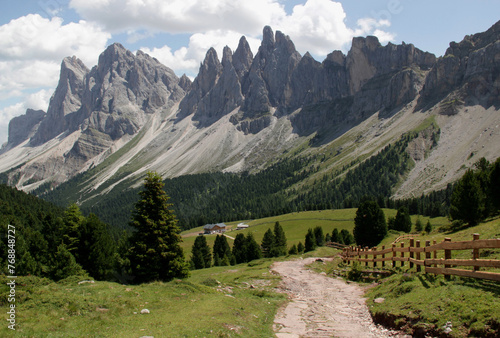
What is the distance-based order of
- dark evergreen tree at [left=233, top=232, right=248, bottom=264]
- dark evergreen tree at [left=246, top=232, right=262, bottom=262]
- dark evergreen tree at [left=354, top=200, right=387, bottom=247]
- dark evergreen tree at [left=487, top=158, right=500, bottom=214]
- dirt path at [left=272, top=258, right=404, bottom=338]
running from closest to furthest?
1. dirt path at [left=272, top=258, right=404, bottom=338]
2. dark evergreen tree at [left=487, top=158, right=500, bottom=214]
3. dark evergreen tree at [left=354, top=200, right=387, bottom=247]
4. dark evergreen tree at [left=246, top=232, right=262, bottom=262]
5. dark evergreen tree at [left=233, top=232, right=248, bottom=264]

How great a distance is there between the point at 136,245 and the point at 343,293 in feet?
62.7

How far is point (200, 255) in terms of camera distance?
249 ft

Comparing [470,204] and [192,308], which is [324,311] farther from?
[470,204]

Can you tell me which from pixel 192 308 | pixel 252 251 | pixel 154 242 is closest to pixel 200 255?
pixel 252 251

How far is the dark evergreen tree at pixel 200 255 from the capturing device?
74.9 meters

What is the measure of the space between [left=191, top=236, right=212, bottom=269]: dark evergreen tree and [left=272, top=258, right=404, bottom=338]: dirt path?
157 feet

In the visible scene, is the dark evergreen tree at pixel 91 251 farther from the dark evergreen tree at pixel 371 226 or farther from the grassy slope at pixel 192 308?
the dark evergreen tree at pixel 371 226

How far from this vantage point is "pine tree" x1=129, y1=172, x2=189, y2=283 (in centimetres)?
3109

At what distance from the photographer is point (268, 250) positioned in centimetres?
7938

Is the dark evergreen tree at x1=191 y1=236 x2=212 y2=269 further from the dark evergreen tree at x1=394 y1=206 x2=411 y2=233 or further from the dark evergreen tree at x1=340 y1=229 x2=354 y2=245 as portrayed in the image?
the dark evergreen tree at x1=394 y1=206 x2=411 y2=233

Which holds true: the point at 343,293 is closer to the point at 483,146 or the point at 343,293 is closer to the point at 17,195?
the point at 17,195

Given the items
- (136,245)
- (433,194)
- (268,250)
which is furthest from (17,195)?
(433,194)

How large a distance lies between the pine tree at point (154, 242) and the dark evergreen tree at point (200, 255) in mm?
40517

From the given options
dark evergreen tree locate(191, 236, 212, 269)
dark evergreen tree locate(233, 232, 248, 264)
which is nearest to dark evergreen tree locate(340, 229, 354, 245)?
dark evergreen tree locate(233, 232, 248, 264)
